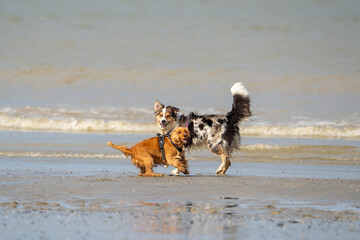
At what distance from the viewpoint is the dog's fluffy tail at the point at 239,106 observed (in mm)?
10758

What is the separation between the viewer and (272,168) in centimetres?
1102

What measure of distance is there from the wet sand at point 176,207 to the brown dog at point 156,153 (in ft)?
1.21

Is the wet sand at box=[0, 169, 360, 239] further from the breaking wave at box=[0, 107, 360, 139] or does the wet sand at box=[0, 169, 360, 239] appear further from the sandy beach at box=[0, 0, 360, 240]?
the breaking wave at box=[0, 107, 360, 139]

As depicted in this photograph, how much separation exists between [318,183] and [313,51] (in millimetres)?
42743

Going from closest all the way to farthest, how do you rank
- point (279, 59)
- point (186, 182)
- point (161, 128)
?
point (186, 182)
point (161, 128)
point (279, 59)

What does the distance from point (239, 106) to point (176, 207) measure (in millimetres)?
4664

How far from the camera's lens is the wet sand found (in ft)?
17.0

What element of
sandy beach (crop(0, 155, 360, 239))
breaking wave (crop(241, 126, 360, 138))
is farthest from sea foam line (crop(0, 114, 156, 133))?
sandy beach (crop(0, 155, 360, 239))

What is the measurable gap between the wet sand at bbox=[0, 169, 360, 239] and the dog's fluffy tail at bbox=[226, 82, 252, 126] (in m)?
1.82

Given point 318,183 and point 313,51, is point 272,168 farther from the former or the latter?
point 313,51

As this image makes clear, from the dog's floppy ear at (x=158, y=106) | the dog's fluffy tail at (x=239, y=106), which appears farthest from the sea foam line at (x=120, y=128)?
the dog's floppy ear at (x=158, y=106)

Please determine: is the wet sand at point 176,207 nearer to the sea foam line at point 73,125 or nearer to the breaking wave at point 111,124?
the breaking wave at point 111,124

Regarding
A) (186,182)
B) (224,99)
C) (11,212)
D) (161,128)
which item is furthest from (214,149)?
(224,99)

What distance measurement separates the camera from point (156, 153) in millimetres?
9453
